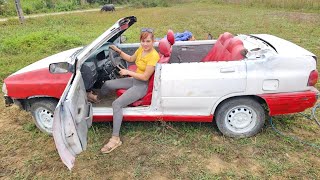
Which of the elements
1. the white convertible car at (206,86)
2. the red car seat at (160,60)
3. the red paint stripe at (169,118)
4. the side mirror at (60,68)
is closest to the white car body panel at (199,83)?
the white convertible car at (206,86)

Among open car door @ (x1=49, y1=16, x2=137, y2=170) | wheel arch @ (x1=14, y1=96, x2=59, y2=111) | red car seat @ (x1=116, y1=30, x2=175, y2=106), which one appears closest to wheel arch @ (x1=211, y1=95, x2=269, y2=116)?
red car seat @ (x1=116, y1=30, x2=175, y2=106)

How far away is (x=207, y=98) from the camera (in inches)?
146

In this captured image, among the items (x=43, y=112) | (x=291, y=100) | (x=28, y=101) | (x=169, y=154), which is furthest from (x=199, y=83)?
(x=28, y=101)

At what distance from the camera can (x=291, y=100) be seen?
365 centimetres

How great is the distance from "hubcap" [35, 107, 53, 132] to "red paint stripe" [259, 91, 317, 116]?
279 centimetres

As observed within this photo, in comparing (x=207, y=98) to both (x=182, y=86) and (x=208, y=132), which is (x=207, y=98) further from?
(x=208, y=132)

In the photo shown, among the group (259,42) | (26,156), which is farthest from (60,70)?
(259,42)

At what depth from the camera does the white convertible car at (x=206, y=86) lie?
355cm

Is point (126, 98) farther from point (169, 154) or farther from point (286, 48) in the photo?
point (286, 48)

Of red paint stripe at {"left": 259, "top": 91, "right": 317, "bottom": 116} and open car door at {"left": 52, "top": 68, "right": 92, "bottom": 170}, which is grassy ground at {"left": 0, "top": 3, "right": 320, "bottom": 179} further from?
open car door at {"left": 52, "top": 68, "right": 92, "bottom": 170}

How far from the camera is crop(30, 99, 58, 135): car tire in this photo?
4.07 metres

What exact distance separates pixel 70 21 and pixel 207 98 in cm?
1550

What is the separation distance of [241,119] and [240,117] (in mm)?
34

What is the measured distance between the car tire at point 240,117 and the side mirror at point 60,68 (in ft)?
6.37
